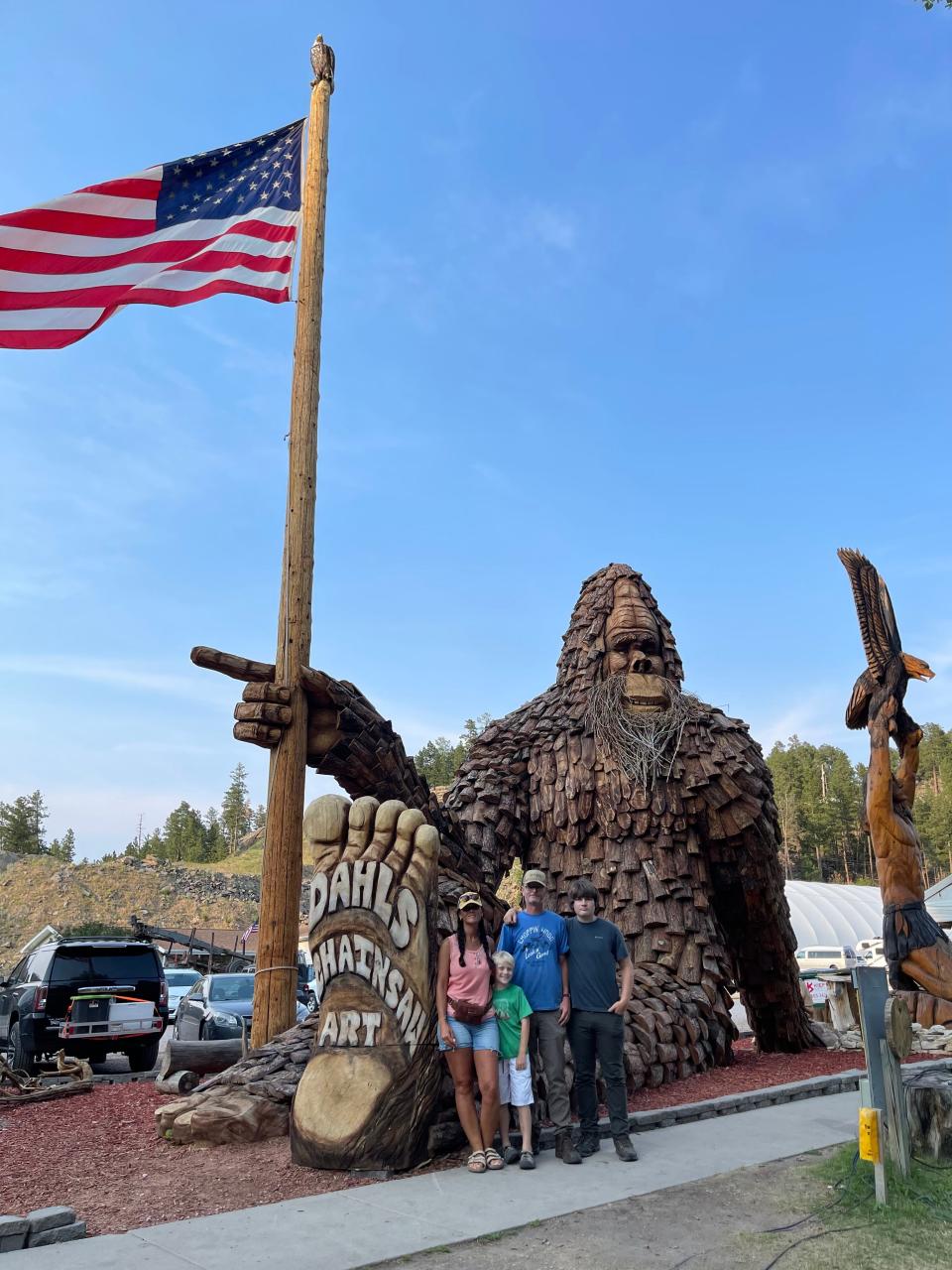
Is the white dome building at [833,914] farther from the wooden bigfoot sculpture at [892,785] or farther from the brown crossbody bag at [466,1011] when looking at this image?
the brown crossbody bag at [466,1011]

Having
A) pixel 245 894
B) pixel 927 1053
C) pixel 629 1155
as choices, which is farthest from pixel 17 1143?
pixel 245 894

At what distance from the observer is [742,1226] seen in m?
3.21

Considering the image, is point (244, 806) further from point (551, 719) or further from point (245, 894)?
point (551, 719)

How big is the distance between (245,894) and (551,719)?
46.8 m

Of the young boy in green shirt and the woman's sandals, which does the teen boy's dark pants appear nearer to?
the young boy in green shirt

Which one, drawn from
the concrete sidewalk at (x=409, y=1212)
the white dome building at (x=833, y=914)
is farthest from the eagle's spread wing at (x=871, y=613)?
the white dome building at (x=833, y=914)

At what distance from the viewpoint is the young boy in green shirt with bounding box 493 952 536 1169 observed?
4156 mm

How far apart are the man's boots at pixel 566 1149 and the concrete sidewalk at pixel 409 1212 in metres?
0.05

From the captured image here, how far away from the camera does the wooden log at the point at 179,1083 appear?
6.30 metres

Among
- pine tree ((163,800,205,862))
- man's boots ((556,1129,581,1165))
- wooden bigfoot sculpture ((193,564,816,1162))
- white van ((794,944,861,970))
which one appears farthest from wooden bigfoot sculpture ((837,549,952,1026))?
pine tree ((163,800,205,862))

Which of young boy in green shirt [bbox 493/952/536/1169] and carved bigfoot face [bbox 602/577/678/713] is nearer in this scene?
young boy in green shirt [bbox 493/952/536/1169]

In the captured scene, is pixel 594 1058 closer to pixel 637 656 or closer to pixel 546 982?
pixel 546 982

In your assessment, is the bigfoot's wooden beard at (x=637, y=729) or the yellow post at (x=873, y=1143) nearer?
the yellow post at (x=873, y=1143)

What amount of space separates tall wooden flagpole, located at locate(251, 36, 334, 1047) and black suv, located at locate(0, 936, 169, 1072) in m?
4.76
